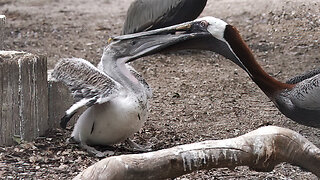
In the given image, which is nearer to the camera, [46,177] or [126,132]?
[46,177]

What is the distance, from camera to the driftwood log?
291 centimetres

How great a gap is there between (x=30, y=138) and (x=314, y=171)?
7.33ft

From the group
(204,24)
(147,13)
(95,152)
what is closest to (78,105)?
(95,152)

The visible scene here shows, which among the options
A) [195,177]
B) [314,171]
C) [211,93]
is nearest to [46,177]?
[195,177]

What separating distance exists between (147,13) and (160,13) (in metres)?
0.27

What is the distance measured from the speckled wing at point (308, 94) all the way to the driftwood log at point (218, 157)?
127 cm

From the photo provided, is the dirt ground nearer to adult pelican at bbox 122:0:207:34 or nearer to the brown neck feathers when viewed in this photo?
adult pelican at bbox 122:0:207:34

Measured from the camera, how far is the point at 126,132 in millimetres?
4352

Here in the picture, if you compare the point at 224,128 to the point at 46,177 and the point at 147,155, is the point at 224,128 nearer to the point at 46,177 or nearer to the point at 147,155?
the point at 46,177

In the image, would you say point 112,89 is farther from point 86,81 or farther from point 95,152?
point 95,152

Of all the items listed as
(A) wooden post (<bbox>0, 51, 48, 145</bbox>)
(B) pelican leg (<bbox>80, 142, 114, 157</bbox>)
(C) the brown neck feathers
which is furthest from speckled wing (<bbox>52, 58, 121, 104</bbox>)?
(C) the brown neck feathers

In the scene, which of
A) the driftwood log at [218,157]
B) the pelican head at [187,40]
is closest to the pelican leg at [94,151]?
the pelican head at [187,40]

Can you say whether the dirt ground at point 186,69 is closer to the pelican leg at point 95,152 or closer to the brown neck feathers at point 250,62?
the pelican leg at point 95,152

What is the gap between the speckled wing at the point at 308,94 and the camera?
4496 millimetres
